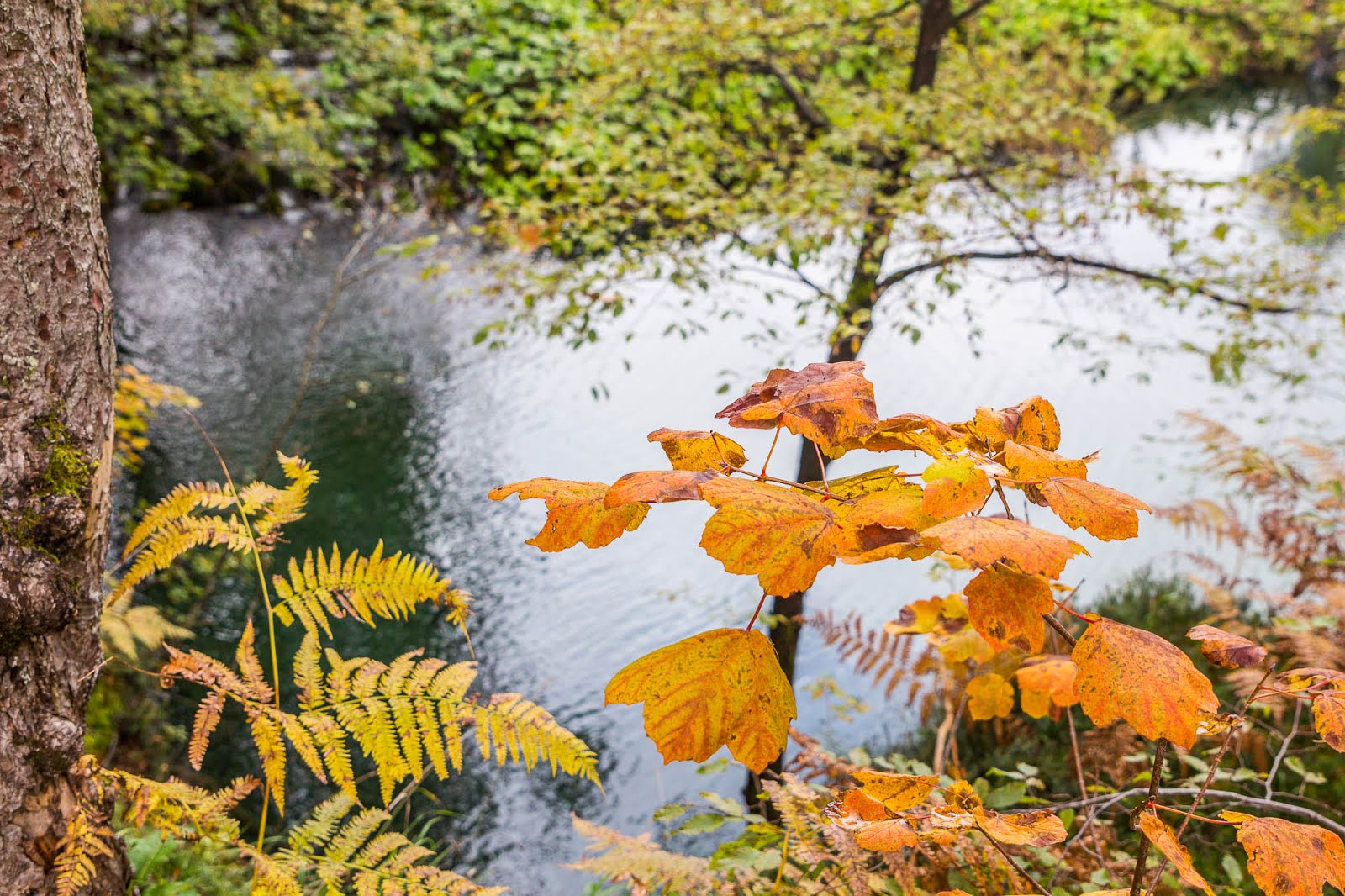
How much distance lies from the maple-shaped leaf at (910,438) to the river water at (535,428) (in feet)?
8.89

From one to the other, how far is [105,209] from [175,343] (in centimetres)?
198

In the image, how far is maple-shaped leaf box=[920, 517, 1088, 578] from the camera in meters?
0.52

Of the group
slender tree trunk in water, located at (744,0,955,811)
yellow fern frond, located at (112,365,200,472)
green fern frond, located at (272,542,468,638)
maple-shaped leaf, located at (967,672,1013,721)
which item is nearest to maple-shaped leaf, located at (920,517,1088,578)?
maple-shaped leaf, located at (967,672,1013,721)

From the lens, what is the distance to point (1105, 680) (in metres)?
0.64

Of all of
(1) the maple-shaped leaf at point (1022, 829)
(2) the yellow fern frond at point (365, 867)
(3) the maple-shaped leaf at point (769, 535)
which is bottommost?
(2) the yellow fern frond at point (365, 867)

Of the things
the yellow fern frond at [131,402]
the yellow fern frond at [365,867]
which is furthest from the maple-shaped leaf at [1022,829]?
the yellow fern frond at [131,402]

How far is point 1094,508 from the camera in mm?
612

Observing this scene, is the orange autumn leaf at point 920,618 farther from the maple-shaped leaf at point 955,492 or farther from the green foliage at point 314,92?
the green foliage at point 314,92

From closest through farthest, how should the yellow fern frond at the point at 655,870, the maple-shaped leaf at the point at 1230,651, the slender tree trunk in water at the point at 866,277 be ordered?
the maple-shaped leaf at the point at 1230,651 < the yellow fern frond at the point at 655,870 < the slender tree trunk in water at the point at 866,277

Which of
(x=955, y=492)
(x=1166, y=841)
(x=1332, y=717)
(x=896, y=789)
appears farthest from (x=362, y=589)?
(x=1332, y=717)

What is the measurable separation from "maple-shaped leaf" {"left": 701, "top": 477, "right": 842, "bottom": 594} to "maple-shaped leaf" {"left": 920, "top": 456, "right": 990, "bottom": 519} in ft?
0.26

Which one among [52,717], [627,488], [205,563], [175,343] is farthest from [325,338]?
[627,488]

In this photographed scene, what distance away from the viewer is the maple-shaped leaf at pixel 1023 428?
758mm

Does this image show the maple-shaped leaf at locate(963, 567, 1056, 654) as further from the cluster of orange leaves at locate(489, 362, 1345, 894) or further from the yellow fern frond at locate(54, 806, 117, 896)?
the yellow fern frond at locate(54, 806, 117, 896)
